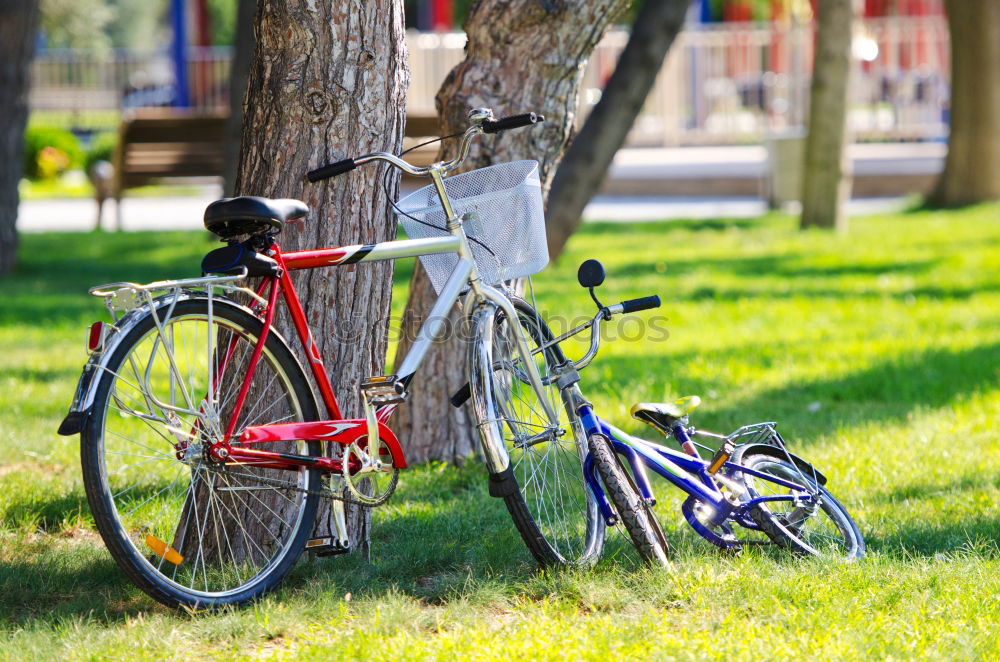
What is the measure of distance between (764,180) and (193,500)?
14.0 metres

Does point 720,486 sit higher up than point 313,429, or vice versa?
point 313,429

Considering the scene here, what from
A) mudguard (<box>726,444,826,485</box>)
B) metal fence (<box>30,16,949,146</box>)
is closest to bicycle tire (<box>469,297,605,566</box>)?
mudguard (<box>726,444,826,485</box>)

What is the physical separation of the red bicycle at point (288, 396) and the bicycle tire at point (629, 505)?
16 centimetres

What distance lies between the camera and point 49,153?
22.5 meters

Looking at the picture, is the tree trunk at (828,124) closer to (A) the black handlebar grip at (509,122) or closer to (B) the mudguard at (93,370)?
(A) the black handlebar grip at (509,122)

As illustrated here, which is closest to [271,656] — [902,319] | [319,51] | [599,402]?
[319,51]

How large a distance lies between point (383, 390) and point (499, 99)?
1.78 meters

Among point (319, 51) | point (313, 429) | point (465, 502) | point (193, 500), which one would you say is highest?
point (319, 51)

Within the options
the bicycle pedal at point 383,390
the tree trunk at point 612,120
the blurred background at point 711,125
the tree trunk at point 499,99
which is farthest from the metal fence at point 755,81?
the bicycle pedal at point 383,390

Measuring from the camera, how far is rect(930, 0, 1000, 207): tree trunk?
44.4 ft

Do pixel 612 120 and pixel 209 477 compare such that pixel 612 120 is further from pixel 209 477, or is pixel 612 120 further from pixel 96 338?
pixel 96 338

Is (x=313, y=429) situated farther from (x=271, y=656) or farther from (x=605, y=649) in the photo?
(x=605, y=649)

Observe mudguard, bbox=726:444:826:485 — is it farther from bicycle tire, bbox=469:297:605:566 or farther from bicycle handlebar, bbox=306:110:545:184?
bicycle handlebar, bbox=306:110:545:184

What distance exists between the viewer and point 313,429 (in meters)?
3.29
